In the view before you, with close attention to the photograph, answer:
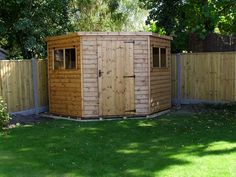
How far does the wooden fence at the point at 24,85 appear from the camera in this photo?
12.2 meters

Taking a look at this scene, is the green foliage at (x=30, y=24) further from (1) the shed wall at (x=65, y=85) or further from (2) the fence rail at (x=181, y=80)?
(2) the fence rail at (x=181, y=80)

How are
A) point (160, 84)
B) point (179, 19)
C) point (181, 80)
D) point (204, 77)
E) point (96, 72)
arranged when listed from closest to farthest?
point (96, 72)
point (160, 84)
point (204, 77)
point (181, 80)
point (179, 19)

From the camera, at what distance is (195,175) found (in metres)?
6.41

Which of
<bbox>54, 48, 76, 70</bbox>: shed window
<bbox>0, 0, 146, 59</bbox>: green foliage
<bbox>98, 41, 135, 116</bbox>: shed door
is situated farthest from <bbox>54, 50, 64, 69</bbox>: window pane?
<bbox>0, 0, 146, 59</bbox>: green foliage

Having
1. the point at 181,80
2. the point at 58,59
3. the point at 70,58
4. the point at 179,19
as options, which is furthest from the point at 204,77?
the point at 179,19

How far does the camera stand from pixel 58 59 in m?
13.4

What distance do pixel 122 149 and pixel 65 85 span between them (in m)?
5.13

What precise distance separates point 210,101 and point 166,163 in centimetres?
836

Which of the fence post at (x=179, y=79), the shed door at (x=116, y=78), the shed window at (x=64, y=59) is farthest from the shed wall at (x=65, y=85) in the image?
the fence post at (x=179, y=79)

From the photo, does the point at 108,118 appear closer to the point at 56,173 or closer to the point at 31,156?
the point at 31,156

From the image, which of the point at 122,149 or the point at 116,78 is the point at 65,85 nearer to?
the point at 116,78

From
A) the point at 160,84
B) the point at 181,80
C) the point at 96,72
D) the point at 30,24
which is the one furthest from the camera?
the point at 30,24

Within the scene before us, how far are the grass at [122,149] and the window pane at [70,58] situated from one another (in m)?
1.88

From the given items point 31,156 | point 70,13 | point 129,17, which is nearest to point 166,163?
point 31,156
